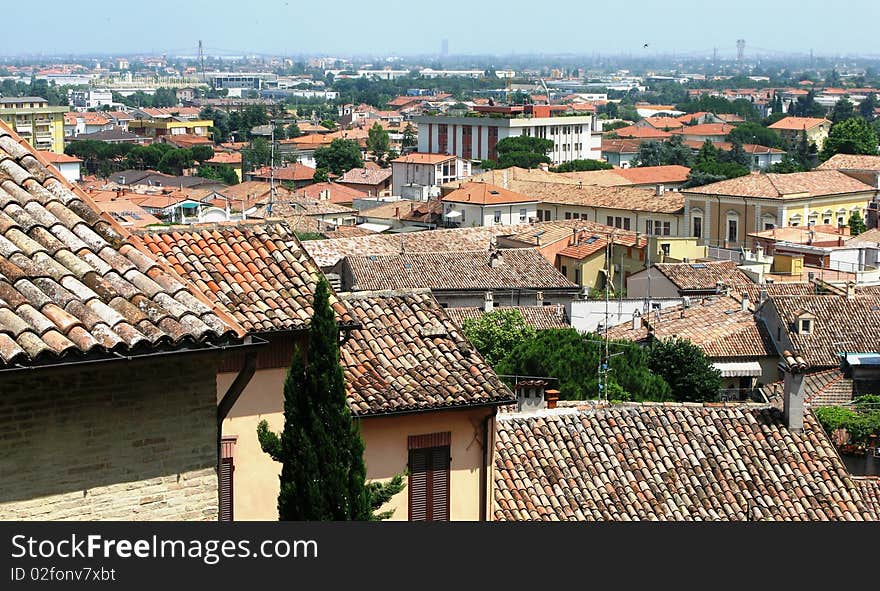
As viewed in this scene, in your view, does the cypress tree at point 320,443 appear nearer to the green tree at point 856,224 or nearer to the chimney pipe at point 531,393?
the chimney pipe at point 531,393

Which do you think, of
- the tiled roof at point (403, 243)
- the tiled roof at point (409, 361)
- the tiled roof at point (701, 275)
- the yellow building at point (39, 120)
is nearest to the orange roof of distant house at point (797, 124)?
the yellow building at point (39, 120)

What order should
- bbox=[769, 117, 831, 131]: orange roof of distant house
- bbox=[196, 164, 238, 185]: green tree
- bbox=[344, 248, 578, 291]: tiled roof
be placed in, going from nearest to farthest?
bbox=[344, 248, 578, 291]: tiled roof → bbox=[196, 164, 238, 185]: green tree → bbox=[769, 117, 831, 131]: orange roof of distant house

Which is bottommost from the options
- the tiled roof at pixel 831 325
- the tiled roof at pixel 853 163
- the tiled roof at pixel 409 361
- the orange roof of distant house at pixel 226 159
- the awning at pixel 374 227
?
the orange roof of distant house at pixel 226 159

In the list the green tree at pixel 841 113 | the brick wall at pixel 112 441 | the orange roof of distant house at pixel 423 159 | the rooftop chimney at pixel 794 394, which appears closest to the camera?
the brick wall at pixel 112 441

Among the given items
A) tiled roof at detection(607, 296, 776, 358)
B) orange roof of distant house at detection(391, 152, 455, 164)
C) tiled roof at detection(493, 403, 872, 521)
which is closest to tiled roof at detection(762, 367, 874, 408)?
tiled roof at detection(607, 296, 776, 358)

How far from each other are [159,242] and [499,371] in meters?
11.6

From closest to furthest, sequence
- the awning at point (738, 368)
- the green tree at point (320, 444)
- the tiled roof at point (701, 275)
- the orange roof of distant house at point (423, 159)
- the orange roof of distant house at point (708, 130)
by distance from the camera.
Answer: the green tree at point (320, 444)
the awning at point (738, 368)
the tiled roof at point (701, 275)
the orange roof of distant house at point (423, 159)
the orange roof of distant house at point (708, 130)

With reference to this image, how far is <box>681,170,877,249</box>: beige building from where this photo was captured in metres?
46.4

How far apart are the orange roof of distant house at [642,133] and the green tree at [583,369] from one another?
91.5 m

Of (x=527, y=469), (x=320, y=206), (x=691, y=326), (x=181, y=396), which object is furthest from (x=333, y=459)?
(x=320, y=206)

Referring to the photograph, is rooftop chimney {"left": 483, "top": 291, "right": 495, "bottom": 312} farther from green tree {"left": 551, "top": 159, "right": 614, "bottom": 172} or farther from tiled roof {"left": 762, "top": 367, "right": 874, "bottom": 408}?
green tree {"left": 551, "top": 159, "right": 614, "bottom": 172}

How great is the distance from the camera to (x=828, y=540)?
3.67 metres

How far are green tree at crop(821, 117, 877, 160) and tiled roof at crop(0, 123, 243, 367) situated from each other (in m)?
75.3

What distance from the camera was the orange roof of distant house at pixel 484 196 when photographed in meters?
49.8
